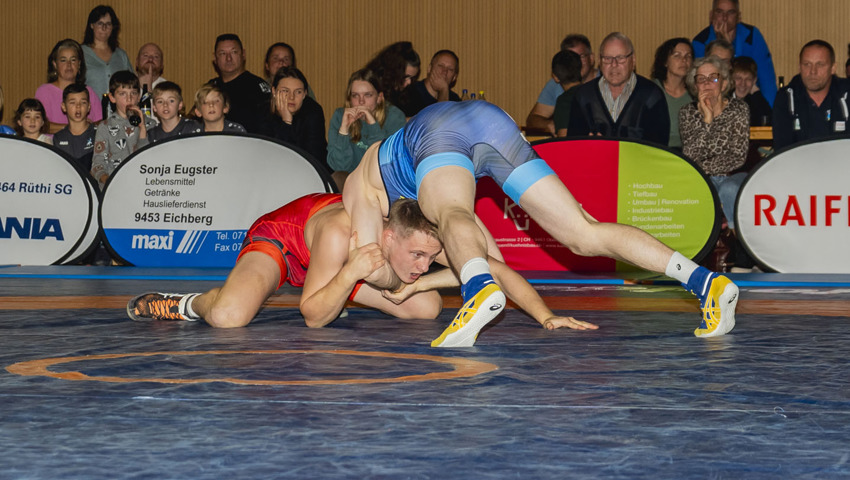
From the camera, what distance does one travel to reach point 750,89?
23.0 feet

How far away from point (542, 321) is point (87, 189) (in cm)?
367

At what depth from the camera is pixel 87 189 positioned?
20.4ft

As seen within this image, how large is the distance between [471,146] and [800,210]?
10.1ft

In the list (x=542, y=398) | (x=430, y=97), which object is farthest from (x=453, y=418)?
(x=430, y=97)

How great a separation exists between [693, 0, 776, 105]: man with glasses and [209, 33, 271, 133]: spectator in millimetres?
3152

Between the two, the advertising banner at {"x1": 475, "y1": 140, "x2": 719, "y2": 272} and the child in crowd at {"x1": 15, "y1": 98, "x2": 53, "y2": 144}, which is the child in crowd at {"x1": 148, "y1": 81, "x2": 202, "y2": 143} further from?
the advertising banner at {"x1": 475, "y1": 140, "x2": 719, "y2": 272}

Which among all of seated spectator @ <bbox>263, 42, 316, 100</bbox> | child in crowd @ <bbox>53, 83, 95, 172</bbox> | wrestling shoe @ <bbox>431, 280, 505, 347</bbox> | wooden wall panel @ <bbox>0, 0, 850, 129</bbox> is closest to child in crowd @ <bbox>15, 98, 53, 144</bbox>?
child in crowd @ <bbox>53, 83, 95, 172</bbox>

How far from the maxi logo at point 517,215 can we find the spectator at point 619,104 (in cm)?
71

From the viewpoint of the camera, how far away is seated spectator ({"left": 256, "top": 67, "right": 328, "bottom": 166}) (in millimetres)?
6516

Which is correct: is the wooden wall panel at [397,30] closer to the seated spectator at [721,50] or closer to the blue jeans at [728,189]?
the seated spectator at [721,50]

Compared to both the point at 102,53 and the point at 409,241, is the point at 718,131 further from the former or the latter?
the point at 102,53

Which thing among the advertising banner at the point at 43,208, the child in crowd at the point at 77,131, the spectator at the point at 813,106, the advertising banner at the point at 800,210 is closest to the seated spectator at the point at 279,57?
the child in crowd at the point at 77,131

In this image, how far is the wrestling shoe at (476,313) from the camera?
2.62 meters

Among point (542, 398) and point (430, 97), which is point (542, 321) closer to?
point (542, 398)
